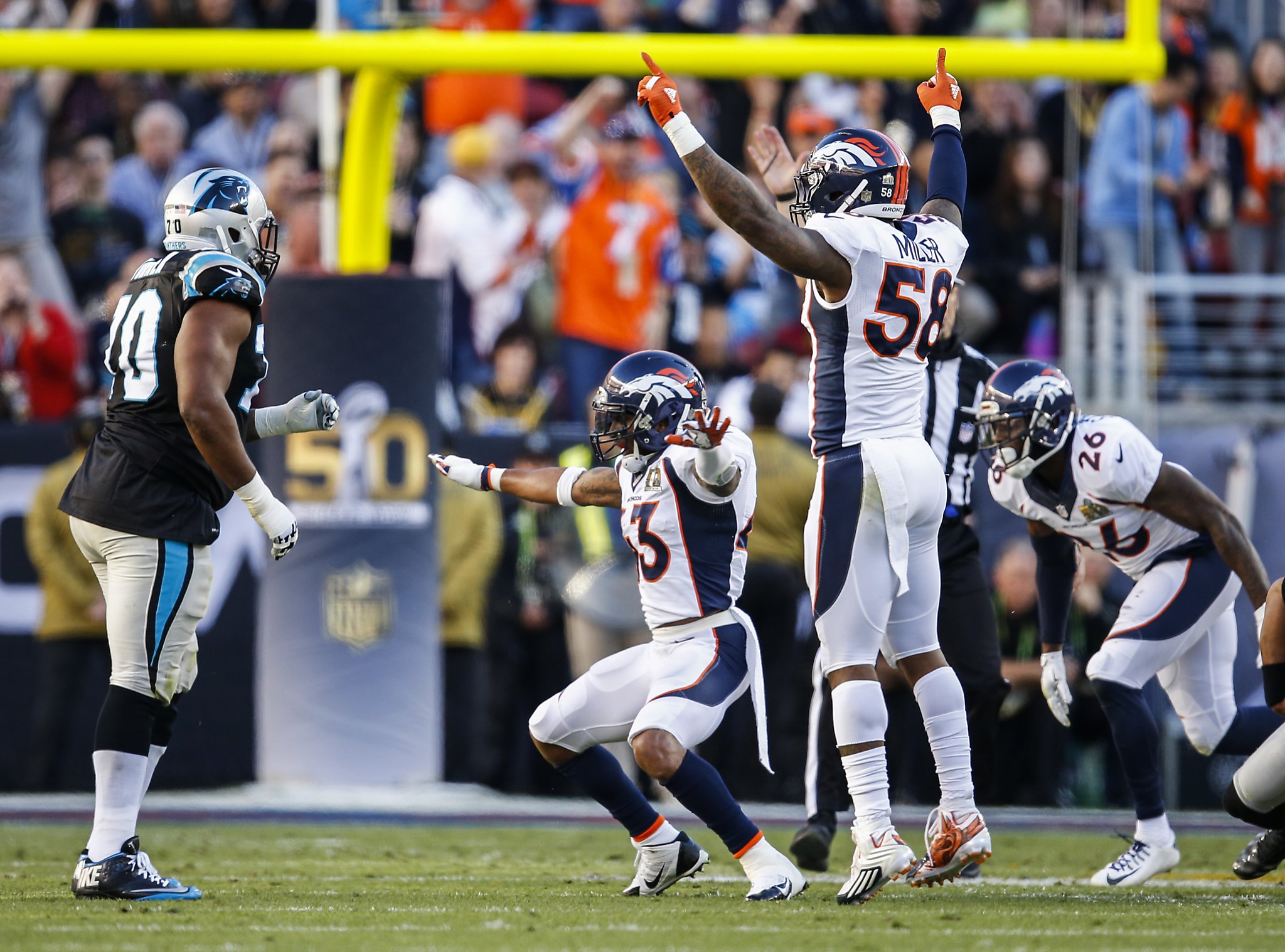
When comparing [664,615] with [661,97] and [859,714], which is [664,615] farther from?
[661,97]

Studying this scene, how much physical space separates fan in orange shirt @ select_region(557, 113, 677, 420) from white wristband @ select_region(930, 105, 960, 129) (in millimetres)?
4519

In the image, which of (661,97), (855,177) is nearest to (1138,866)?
(855,177)

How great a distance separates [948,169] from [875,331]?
800 mm

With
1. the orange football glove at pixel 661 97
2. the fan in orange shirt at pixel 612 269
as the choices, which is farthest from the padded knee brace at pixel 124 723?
the fan in orange shirt at pixel 612 269

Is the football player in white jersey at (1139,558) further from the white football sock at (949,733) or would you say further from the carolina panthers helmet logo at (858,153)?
the carolina panthers helmet logo at (858,153)

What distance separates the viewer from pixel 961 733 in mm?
5133

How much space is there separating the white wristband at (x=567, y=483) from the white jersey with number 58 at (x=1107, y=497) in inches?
63.9

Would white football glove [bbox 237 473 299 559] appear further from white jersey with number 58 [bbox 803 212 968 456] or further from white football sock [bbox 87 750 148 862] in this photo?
white jersey with number 58 [bbox 803 212 968 456]

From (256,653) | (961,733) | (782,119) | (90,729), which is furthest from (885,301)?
(782,119)

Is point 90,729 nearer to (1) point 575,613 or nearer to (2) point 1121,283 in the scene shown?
(1) point 575,613

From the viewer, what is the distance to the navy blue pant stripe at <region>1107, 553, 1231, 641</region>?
599 centimetres

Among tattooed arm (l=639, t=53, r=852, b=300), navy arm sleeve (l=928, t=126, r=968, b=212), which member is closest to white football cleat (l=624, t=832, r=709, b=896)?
tattooed arm (l=639, t=53, r=852, b=300)

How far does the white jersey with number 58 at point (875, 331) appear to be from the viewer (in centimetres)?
493

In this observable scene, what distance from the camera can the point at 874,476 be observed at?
4.95 m
